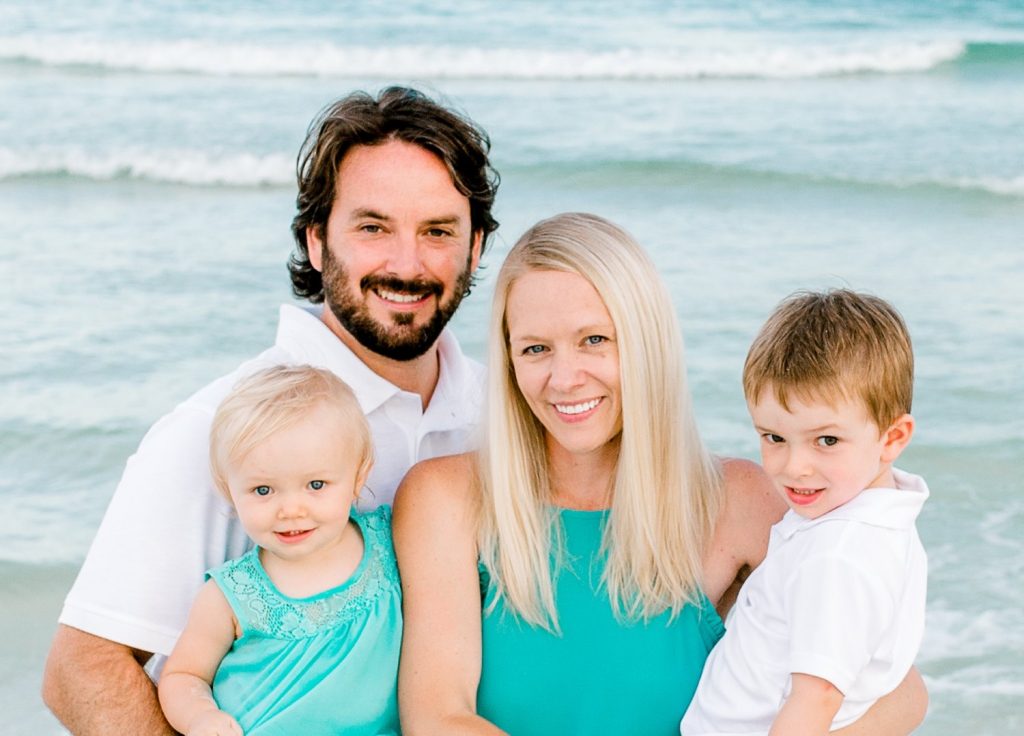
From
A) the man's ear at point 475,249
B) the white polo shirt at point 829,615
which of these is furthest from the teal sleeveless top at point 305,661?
the man's ear at point 475,249

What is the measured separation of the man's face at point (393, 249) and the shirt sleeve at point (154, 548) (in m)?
0.58

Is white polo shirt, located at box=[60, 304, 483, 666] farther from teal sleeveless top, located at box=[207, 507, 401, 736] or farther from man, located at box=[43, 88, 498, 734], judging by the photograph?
teal sleeveless top, located at box=[207, 507, 401, 736]

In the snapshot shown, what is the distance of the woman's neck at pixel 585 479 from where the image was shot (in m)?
3.23

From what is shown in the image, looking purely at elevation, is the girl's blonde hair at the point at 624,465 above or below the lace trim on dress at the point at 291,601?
above

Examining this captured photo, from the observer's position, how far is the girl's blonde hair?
3008 mm

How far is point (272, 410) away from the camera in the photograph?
2973 mm

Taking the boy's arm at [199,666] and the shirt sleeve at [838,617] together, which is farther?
the boy's arm at [199,666]

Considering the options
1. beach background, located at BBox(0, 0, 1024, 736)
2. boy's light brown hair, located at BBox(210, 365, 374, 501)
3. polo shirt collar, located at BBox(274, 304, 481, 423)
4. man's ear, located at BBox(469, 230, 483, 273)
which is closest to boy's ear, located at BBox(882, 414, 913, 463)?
boy's light brown hair, located at BBox(210, 365, 374, 501)

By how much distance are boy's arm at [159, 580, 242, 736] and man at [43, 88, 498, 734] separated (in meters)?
0.16

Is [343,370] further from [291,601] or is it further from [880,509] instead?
[880,509]

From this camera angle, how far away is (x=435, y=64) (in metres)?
15.9

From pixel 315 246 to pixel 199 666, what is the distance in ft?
4.36

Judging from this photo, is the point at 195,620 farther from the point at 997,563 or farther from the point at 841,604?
the point at 997,563

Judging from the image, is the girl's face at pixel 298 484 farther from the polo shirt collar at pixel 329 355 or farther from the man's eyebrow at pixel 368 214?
the man's eyebrow at pixel 368 214
